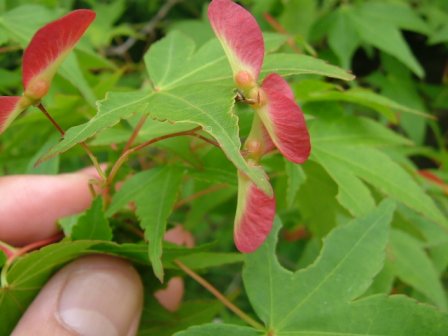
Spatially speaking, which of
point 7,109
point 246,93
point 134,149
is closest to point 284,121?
point 246,93

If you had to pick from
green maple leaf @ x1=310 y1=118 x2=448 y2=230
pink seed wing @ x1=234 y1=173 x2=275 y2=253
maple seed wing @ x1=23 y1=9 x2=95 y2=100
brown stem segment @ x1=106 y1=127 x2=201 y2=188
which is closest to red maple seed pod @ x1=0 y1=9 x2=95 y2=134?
maple seed wing @ x1=23 y1=9 x2=95 y2=100

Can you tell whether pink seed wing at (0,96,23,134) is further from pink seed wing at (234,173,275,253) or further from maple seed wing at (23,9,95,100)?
pink seed wing at (234,173,275,253)

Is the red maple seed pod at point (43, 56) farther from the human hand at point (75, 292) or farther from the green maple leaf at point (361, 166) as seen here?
the green maple leaf at point (361, 166)

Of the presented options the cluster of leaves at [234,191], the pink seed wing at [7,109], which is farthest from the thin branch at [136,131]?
the pink seed wing at [7,109]

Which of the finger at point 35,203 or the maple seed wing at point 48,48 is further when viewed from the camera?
the finger at point 35,203

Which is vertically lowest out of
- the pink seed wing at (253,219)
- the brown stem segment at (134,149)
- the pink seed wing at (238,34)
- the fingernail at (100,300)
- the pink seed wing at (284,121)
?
the fingernail at (100,300)

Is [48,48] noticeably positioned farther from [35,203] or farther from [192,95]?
[35,203]
